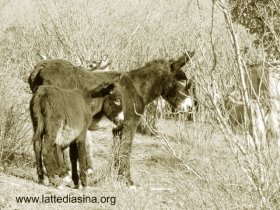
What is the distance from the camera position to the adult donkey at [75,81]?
347 inches

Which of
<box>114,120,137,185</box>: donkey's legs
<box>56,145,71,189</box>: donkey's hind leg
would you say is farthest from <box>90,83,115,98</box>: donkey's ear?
<box>56,145,71,189</box>: donkey's hind leg

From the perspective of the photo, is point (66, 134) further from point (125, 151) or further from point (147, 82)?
point (147, 82)

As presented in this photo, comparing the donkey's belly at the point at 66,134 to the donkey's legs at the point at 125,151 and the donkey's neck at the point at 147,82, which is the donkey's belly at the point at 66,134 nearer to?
the donkey's legs at the point at 125,151

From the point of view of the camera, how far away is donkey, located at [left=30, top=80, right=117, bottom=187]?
25.9ft

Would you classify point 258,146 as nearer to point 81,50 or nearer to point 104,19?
point 81,50

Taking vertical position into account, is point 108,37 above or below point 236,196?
above

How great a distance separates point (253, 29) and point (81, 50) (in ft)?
12.7

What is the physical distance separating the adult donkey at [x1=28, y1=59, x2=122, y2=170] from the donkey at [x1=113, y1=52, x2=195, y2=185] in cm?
18

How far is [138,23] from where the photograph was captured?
1842 centimetres

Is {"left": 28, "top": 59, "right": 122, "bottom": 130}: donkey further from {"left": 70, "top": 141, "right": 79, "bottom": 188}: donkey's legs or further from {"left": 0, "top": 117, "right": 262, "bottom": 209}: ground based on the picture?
{"left": 70, "top": 141, "right": 79, "bottom": 188}: donkey's legs

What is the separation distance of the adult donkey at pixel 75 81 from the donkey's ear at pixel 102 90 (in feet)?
0.21

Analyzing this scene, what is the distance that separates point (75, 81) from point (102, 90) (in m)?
0.43

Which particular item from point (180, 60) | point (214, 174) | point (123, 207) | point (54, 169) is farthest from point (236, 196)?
point (180, 60)

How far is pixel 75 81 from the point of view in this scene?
9.07 m
